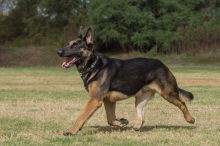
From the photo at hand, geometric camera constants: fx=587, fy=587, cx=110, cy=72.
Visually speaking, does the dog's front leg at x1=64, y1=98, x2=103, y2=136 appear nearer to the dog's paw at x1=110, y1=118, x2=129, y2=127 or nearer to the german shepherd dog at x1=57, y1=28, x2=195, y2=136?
the german shepherd dog at x1=57, y1=28, x2=195, y2=136

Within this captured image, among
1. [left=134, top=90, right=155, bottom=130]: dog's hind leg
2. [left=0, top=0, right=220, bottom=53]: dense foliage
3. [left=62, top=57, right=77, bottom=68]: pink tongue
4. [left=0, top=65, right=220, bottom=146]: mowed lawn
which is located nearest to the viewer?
[left=0, top=65, right=220, bottom=146]: mowed lawn

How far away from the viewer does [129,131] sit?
471 inches

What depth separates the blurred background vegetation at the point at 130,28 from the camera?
202 ft

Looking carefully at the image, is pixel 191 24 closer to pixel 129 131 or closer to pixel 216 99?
pixel 216 99

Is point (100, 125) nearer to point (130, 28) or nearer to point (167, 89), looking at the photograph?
point (167, 89)

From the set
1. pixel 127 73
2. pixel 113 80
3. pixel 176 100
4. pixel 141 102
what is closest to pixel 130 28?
pixel 141 102

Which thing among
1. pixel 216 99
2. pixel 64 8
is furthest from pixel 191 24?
pixel 216 99

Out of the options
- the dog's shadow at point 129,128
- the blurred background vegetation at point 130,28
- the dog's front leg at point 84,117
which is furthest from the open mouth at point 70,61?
the blurred background vegetation at point 130,28

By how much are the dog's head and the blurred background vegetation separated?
48.8 meters

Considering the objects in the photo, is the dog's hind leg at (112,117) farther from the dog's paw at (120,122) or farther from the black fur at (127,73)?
the black fur at (127,73)

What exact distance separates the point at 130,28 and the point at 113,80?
53741mm

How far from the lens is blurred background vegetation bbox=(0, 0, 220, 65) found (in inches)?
2424

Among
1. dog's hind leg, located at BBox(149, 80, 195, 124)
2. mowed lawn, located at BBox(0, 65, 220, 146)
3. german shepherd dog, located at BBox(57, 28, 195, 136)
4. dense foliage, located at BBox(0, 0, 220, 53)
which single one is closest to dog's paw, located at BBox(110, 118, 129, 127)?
german shepherd dog, located at BBox(57, 28, 195, 136)

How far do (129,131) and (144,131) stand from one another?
32 centimetres
